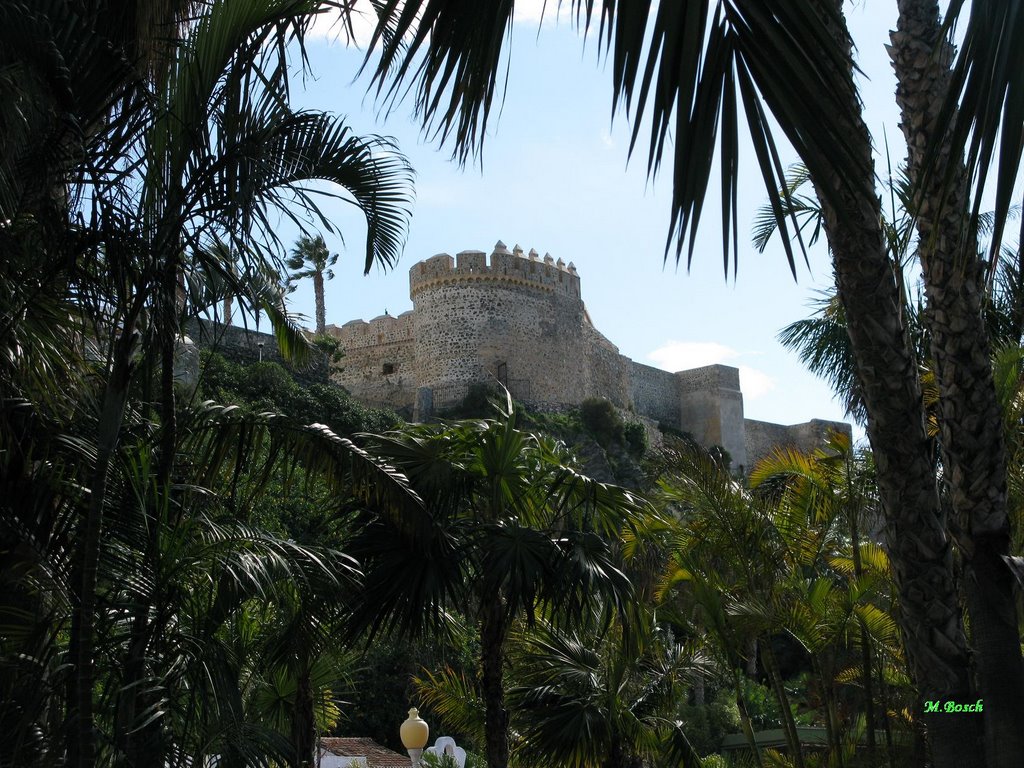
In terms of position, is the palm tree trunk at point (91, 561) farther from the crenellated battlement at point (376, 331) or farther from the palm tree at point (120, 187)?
the crenellated battlement at point (376, 331)

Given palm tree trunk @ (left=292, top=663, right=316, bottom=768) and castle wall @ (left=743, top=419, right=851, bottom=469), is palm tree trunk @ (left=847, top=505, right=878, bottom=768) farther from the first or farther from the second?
castle wall @ (left=743, top=419, right=851, bottom=469)

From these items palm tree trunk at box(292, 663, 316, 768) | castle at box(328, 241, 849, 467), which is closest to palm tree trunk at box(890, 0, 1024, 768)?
palm tree trunk at box(292, 663, 316, 768)

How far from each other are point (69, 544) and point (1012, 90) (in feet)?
12.9

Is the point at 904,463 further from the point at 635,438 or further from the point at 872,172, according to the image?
the point at 635,438

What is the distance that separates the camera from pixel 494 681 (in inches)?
284

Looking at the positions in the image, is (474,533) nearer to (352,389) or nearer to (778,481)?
(778,481)

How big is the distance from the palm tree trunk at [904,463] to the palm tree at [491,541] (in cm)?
257

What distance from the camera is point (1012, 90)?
1.26 m

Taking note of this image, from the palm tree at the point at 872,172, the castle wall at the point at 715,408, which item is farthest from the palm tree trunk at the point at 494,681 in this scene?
the castle wall at the point at 715,408

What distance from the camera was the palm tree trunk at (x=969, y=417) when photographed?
12.7 feet

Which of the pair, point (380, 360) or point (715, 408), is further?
point (715, 408)

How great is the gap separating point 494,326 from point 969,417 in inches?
1297

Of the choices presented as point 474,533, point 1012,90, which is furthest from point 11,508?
point 1012,90

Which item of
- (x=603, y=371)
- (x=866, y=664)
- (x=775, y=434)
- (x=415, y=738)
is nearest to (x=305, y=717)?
(x=415, y=738)
